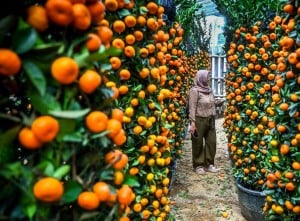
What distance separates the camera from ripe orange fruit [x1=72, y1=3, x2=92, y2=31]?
43.8 inches

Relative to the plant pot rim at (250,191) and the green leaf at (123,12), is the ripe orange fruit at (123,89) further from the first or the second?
the plant pot rim at (250,191)

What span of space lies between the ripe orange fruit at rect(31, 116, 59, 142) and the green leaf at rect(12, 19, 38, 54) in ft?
0.65

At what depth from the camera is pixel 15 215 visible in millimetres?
1064

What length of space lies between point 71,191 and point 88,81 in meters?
0.35

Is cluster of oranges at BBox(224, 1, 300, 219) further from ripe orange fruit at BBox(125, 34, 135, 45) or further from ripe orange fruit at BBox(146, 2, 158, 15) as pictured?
ripe orange fruit at BBox(125, 34, 135, 45)

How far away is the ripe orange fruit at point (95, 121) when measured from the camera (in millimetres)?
1176

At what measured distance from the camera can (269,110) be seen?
3.63 m

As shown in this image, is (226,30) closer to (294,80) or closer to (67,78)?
(294,80)

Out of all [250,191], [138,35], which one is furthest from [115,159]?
[250,191]

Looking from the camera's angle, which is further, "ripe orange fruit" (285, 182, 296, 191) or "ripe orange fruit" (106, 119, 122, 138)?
"ripe orange fruit" (285, 182, 296, 191)

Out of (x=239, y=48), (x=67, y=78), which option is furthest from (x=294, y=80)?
(x=239, y=48)

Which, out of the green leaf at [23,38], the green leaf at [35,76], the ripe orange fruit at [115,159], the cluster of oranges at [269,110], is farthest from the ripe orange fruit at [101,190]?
the cluster of oranges at [269,110]

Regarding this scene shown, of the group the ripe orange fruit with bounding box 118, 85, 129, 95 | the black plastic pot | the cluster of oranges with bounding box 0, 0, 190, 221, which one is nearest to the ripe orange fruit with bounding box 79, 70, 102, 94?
the cluster of oranges with bounding box 0, 0, 190, 221

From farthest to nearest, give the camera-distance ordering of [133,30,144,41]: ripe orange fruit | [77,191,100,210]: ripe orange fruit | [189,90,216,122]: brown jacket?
[189,90,216,122]: brown jacket, [133,30,144,41]: ripe orange fruit, [77,191,100,210]: ripe orange fruit
